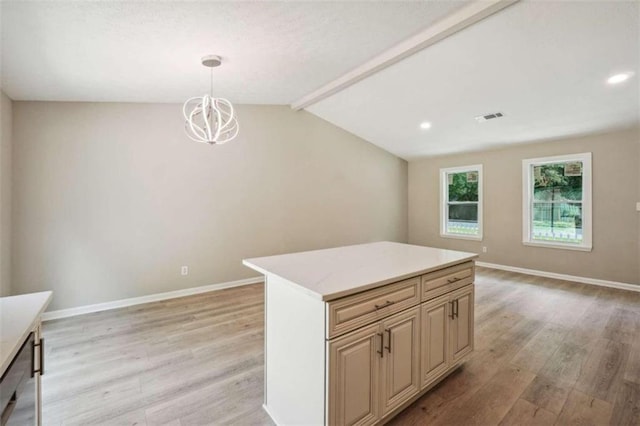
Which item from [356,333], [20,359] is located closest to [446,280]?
[356,333]

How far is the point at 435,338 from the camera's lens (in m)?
1.95

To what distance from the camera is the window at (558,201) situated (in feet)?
15.3

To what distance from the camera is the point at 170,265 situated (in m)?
4.04

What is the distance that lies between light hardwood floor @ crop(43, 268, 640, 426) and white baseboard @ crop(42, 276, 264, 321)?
0.54ft

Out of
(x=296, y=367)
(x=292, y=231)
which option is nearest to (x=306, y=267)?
(x=296, y=367)

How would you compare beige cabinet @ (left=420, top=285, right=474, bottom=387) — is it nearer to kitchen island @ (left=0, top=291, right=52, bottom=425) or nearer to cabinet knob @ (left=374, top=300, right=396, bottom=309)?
cabinet knob @ (left=374, top=300, right=396, bottom=309)

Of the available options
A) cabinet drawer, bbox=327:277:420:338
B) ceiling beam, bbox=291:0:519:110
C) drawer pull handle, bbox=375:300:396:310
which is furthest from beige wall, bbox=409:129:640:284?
drawer pull handle, bbox=375:300:396:310

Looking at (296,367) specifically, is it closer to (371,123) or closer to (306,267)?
(306,267)

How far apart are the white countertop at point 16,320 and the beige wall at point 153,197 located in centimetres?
262

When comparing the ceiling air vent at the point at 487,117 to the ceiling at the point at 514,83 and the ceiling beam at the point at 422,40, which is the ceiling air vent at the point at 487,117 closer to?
the ceiling at the point at 514,83

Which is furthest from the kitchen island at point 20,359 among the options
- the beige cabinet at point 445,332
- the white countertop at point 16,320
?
the beige cabinet at point 445,332

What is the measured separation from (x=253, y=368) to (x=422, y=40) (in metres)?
3.33

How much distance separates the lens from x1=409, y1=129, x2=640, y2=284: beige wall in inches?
168

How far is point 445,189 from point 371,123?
8.11 feet
